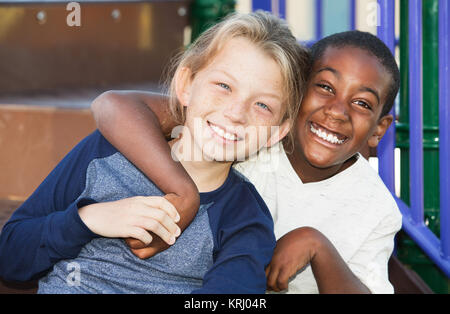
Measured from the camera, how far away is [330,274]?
3.90 feet

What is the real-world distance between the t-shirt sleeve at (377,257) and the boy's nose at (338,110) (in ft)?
0.92

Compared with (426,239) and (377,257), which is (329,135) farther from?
(426,239)

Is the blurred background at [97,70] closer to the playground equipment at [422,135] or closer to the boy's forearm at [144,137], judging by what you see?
the playground equipment at [422,135]

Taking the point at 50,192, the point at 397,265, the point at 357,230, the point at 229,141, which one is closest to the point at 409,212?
the point at 397,265

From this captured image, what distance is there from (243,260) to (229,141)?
25 centimetres

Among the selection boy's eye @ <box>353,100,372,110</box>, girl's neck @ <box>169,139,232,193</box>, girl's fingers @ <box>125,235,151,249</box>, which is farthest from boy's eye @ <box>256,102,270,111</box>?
girl's fingers @ <box>125,235,151,249</box>

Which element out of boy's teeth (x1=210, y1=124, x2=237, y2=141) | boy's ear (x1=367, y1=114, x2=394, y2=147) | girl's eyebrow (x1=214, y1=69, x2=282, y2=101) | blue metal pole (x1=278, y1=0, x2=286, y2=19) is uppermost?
blue metal pole (x1=278, y1=0, x2=286, y2=19)

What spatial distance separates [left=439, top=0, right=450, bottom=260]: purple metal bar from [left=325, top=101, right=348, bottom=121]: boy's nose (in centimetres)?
29

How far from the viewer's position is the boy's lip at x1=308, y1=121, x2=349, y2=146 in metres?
1.35

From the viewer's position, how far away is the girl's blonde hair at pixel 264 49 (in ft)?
3.96

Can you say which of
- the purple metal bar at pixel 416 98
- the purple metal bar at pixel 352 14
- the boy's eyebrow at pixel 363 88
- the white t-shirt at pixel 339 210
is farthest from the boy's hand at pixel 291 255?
the purple metal bar at pixel 352 14

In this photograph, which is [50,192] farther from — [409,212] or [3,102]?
[409,212]

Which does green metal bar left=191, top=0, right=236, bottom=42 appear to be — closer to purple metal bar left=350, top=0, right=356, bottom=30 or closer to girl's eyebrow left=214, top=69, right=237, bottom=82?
purple metal bar left=350, top=0, right=356, bottom=30
